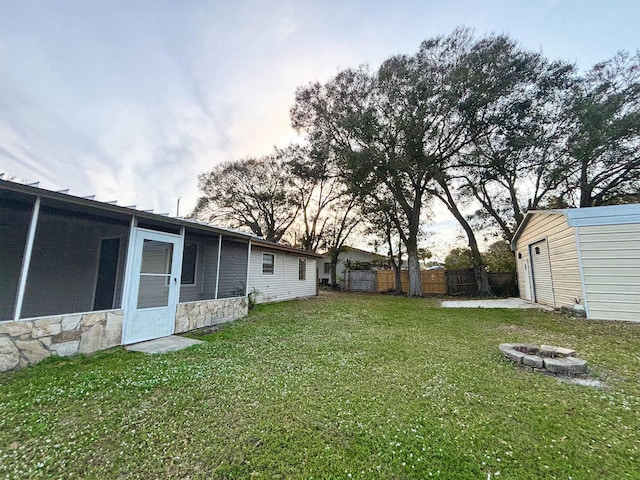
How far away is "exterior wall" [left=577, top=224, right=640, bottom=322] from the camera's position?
608cm

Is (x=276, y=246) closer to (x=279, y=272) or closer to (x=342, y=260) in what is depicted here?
(x=279, y=272)

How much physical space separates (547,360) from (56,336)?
268 inches

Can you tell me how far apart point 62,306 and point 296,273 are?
27.5 ft

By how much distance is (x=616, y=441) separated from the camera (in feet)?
6.56

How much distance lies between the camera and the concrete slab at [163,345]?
427 cm

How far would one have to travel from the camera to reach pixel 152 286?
16.2 feet

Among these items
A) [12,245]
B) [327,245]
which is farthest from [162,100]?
[327,245]

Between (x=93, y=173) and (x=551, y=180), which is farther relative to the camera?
(x=551, y=180)

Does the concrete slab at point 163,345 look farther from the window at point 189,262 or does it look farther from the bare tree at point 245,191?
the bare tree at point 245,191

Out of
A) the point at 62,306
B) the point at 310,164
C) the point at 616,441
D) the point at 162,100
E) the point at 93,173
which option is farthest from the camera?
the point at 310,164

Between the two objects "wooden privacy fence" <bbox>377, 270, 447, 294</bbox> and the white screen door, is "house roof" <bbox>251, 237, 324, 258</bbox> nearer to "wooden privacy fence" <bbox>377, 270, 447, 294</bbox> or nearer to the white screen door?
the white screen door

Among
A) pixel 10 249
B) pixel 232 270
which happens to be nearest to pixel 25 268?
pixel 10 249

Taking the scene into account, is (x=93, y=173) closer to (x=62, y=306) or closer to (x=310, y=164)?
(x=62, y=306)

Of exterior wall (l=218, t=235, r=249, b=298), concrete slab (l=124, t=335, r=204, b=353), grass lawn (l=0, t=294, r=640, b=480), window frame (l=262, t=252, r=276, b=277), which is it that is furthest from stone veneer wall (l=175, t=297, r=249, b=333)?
window frame (l=262, t=252, r=276, b=277)
